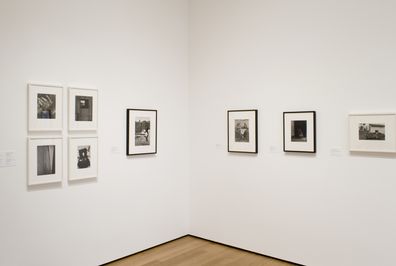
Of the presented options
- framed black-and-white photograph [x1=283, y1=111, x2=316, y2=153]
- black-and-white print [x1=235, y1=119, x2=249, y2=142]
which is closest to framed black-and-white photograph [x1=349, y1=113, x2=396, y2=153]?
framed black-and-white photograph [x1=283, y1=111, x2=316, y2=153]

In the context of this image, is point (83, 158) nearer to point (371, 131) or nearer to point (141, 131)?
point (141, 131)

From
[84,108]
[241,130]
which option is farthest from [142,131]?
[241,130]

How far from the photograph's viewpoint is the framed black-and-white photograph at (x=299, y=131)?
445cm

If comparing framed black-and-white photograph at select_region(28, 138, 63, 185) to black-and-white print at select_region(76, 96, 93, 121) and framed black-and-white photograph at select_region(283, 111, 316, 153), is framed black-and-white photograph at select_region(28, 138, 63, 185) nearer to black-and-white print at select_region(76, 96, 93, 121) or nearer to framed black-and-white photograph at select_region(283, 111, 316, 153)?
black-and-white print at select_region(76, 96, 93, 121)

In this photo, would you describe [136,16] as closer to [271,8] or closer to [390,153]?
[271,8]

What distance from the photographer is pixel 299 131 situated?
15.0 ft

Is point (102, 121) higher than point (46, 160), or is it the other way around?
point (102, 121)

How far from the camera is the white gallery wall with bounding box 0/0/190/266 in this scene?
3773mm

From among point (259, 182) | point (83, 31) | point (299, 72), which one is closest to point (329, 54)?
point (299, 72)

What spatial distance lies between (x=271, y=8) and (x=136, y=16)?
1888 millimetres

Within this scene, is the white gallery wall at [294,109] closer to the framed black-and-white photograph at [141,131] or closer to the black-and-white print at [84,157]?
the framed black-and-white photograph at [141,131]

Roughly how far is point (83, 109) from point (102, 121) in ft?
1.08

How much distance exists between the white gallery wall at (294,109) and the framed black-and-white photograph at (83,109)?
5.98ft

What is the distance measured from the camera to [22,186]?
3812 mm
